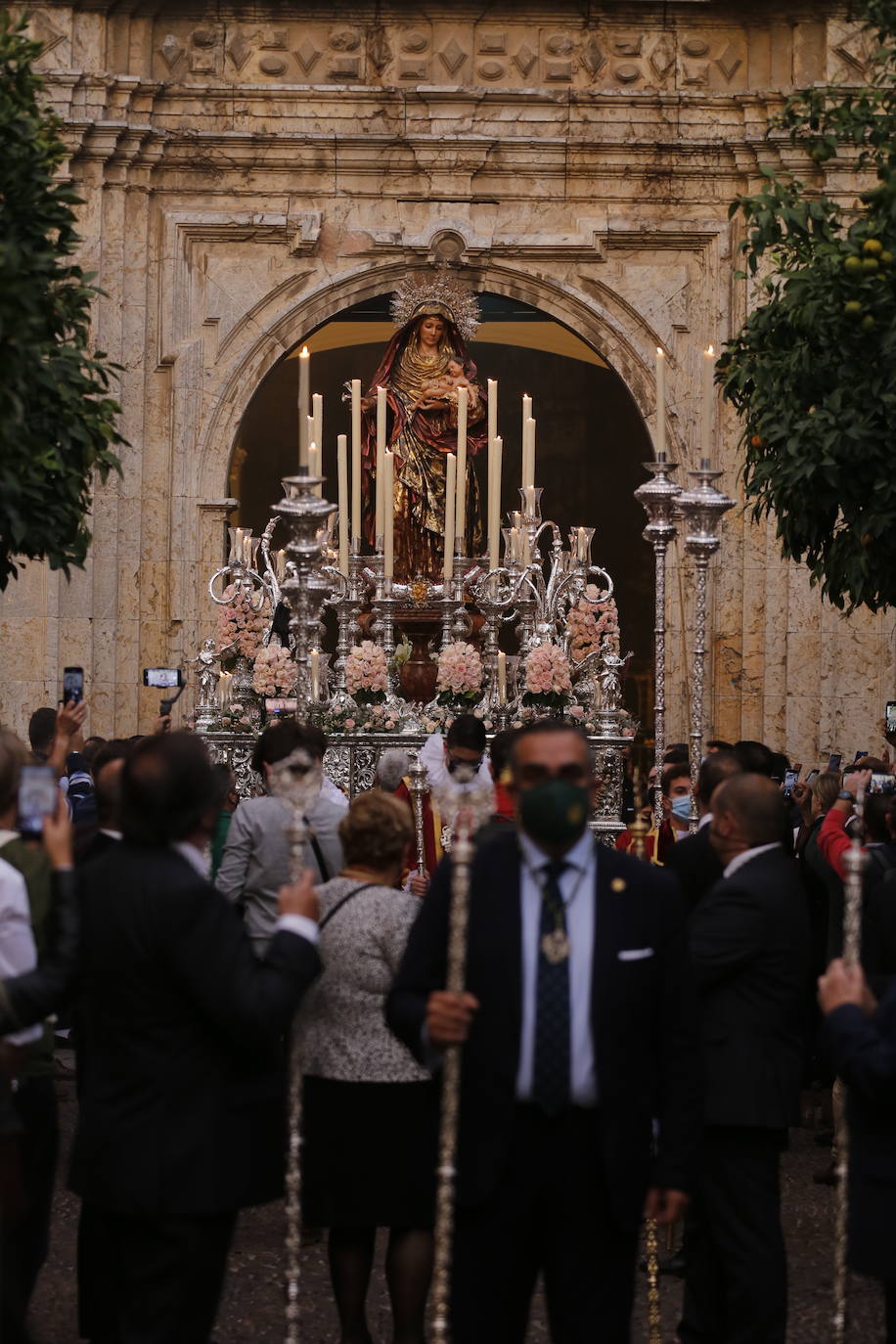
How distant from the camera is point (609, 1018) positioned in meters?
4.45

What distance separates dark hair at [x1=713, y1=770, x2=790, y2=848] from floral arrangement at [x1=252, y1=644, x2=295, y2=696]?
6.75 m

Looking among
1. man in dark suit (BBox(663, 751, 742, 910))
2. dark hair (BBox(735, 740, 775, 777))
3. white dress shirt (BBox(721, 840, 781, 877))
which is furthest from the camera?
dark hair (BBox(735, 740, 775, 777))

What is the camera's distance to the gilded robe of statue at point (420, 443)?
16125mm

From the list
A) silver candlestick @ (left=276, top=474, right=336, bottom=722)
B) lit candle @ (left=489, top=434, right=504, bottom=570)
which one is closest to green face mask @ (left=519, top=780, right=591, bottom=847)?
silver candlestick @ (left=276, top=474, right=336, bottom=722)

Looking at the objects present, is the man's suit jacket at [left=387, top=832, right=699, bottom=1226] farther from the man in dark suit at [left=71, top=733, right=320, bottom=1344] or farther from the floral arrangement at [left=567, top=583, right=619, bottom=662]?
the floral arrangement at [left=567, top=583, right=619, bottom=662]

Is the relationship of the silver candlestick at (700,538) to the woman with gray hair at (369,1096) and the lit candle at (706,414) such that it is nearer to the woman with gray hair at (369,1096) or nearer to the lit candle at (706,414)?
the lit candle at (706,414)

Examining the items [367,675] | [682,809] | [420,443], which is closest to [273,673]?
[367,675]

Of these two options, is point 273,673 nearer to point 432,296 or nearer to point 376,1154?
point 432,296

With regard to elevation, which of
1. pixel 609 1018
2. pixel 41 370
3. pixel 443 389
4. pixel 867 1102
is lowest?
pixel 867 1102

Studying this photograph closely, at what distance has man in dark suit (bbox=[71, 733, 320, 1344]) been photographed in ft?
14.6

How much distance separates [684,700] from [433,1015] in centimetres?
1210

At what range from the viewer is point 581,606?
42.0 feet

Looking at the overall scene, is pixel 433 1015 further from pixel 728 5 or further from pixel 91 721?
pixel 728 5

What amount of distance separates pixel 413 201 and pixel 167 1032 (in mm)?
12784
